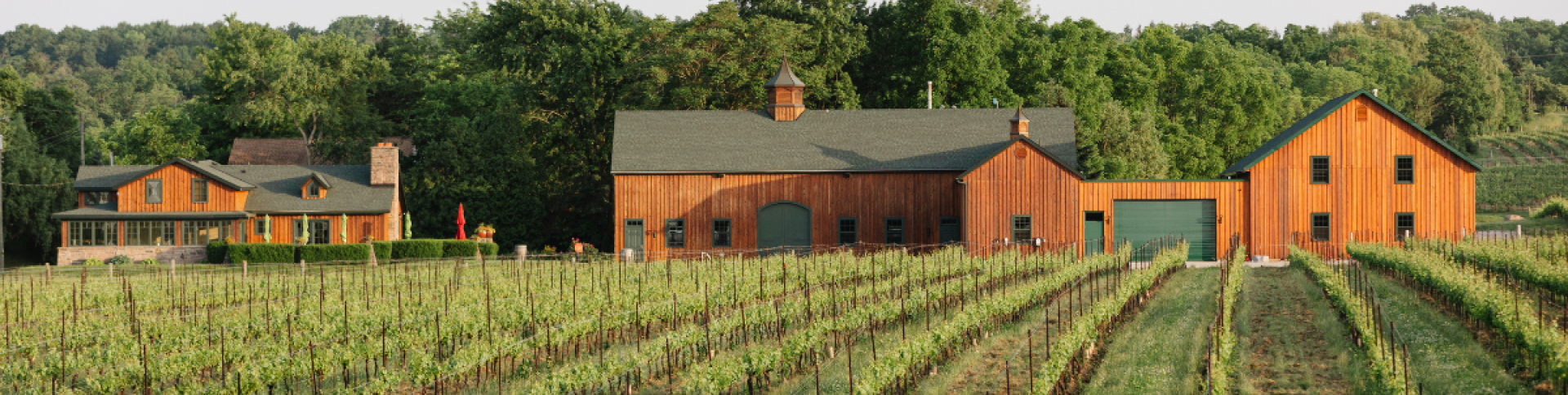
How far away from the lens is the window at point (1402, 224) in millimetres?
32897

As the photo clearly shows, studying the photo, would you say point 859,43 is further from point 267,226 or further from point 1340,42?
point 1340,42

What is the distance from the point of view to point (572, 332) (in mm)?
17734

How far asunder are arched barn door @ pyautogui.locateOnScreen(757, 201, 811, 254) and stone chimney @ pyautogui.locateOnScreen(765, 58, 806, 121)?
14.8 ft

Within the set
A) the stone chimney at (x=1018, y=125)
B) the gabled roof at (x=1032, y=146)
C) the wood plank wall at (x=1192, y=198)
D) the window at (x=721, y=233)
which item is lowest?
the window at (x=721, y=233)

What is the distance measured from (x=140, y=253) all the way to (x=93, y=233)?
1919mm

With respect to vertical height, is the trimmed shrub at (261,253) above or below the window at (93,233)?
below

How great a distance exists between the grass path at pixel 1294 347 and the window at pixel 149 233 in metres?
33.2

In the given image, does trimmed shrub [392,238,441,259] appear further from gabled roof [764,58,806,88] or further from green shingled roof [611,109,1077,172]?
gabled roof [764,58,806,88]

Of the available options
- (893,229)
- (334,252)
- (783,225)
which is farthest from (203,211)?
(893,229)

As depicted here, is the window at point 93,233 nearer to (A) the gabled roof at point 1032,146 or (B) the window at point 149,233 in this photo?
(B) the window at point 149,233

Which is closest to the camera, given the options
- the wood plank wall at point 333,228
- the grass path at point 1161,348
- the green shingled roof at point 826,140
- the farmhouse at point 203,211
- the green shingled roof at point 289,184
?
the grass path at point 1161,348

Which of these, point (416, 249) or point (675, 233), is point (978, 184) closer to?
point (675, 233)

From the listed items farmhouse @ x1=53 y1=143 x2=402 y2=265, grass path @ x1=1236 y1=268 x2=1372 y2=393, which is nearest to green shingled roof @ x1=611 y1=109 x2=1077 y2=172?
farmhouse @ x1=53 y1=143 x2=402 y2=265

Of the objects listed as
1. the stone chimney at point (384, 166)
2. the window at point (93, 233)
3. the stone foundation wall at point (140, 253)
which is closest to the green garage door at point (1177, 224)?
the stone chimney at point (384, 166)
